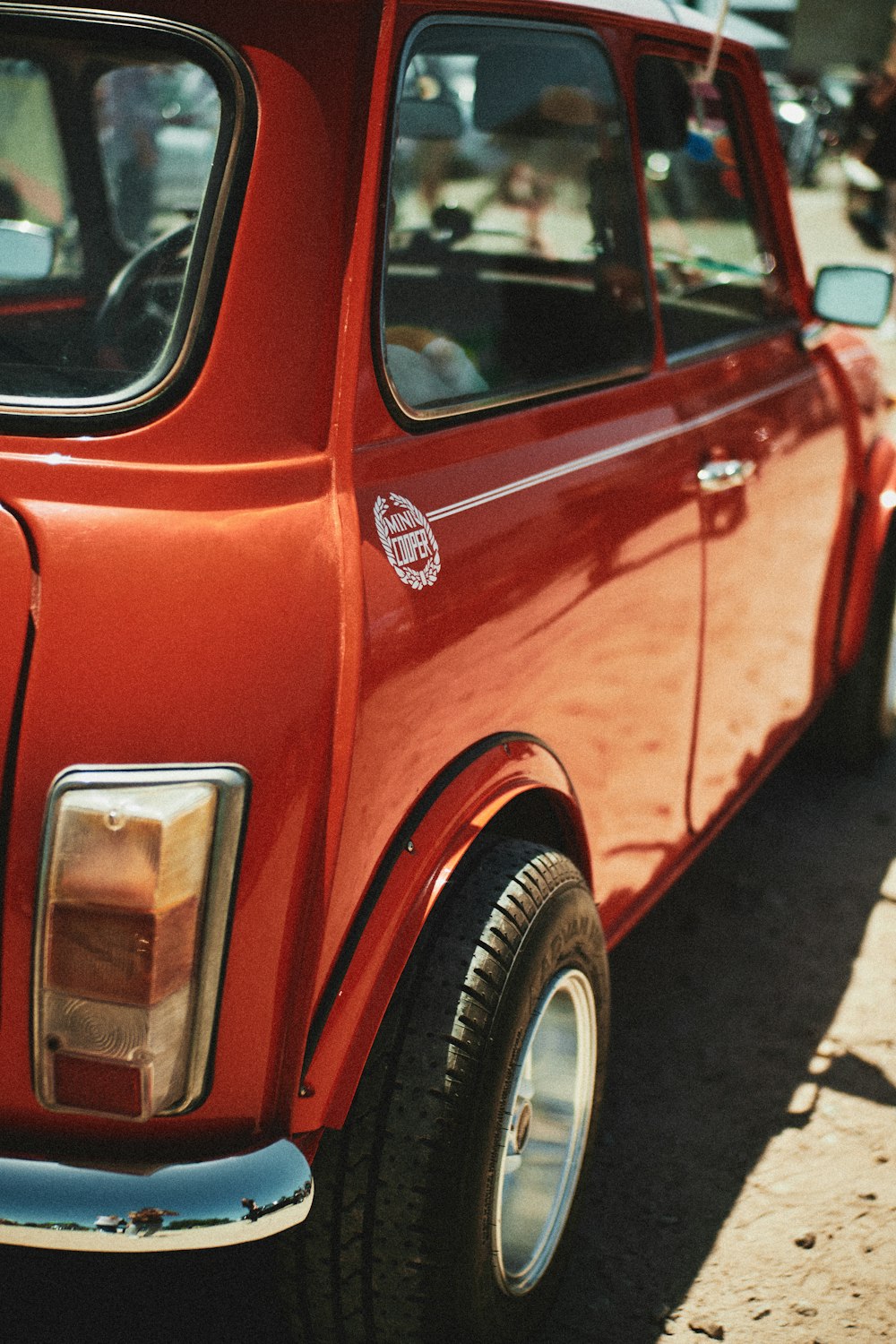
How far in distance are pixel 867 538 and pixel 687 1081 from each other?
1.63 m

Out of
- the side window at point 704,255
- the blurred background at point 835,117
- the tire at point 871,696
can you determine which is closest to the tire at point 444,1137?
the side window at point 704,255

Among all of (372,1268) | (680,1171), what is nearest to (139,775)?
(372,1268)

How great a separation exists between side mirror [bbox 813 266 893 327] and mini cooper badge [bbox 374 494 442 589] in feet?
6.26

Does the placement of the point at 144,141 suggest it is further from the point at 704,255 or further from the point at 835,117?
the point at 835,117

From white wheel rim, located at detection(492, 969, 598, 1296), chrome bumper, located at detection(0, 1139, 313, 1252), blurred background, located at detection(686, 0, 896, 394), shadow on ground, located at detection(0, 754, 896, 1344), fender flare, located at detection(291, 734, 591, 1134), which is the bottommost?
shadow on ground, located at detection(0, 754, 896, 1344)

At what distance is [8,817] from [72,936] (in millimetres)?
144

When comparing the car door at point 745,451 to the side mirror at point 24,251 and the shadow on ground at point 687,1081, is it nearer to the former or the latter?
the shadow on ground at point 687,1081

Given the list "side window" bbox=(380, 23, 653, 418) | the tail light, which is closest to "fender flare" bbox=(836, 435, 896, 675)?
"side window" bbox=(380, 23, 653, 418)

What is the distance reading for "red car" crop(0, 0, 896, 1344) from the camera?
141cm

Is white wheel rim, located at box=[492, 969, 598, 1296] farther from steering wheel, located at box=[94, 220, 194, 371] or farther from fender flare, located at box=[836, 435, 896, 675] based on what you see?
fender flare, located at box=[836, 435, 896, 675]

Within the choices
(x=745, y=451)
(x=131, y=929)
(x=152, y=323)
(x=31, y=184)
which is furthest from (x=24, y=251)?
(x=131, y=929)

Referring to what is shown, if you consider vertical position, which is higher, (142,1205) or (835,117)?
(835,117)

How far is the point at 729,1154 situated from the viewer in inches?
104

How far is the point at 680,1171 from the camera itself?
2572 millimetres
